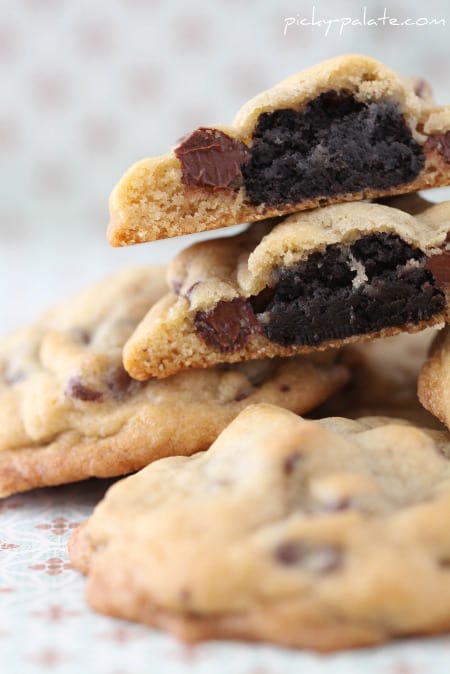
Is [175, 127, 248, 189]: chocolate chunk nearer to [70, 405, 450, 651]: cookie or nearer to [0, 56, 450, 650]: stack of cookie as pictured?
[0, 56, 450, 650]: stack of cookie

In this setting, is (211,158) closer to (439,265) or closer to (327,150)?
(327,150)

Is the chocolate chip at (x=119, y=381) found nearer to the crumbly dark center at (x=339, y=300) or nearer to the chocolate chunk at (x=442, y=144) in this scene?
the crumbly dark center at (x=339, y=300)

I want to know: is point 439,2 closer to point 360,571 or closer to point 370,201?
point 370,201

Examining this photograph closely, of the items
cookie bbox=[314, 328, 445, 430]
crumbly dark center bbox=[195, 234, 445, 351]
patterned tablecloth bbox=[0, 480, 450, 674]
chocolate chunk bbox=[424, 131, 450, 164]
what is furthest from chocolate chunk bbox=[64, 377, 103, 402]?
chocolate chunk bbox=[424, 131, 450, 164]

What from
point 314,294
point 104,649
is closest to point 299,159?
point 314,294

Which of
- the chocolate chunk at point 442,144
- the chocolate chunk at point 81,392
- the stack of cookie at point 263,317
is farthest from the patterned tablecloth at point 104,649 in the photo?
the chocolate chunk at point 442,144

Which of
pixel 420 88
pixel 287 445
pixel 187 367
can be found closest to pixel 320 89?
pixel 420 88

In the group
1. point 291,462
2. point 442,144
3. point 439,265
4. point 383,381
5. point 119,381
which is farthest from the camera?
point 383,381
